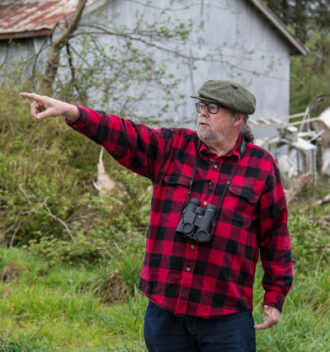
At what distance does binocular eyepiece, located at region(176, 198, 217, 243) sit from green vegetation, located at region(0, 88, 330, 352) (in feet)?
4.94

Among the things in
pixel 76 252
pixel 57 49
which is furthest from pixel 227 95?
pixel 57 49

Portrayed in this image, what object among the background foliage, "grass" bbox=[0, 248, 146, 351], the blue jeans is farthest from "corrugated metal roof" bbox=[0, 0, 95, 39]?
the blue jeans

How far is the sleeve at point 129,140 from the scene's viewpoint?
8.90 ft

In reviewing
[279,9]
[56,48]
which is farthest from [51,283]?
[279,9]

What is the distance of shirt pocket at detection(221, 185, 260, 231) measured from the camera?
8.74 ft

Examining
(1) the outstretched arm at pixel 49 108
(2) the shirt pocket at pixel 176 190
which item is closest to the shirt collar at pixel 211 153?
(2) the shirt pocket at pixel 176 190

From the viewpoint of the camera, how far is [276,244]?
111 inches

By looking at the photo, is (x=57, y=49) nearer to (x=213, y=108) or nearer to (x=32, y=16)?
(x=32, y=16)

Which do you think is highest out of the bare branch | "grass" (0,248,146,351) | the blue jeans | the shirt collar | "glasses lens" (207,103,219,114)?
the bare branch

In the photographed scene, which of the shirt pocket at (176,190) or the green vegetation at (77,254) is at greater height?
the shirt pocket at (176,190)

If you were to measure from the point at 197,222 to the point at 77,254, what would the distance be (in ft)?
12.5

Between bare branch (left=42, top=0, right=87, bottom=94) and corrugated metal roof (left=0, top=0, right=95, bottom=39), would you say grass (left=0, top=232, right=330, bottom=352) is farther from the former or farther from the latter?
corrugated metal roof (left=0, top=0, right=95, bottom=39)

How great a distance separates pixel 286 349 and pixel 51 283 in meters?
2.65

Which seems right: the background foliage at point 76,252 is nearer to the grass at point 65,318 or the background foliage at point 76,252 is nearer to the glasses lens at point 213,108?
the grass at point 65,318
